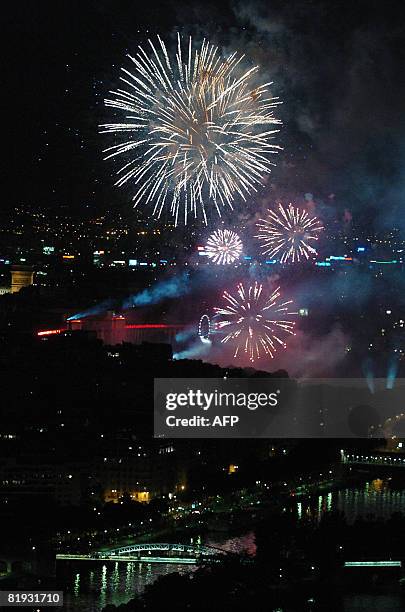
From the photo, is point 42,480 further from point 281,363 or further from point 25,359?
point 281,363

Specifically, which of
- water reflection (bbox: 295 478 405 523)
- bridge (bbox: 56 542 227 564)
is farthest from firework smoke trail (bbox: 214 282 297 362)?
bridge (bbox: 56 542 227 564)

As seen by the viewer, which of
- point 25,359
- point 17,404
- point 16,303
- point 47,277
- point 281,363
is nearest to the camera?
point 17,404

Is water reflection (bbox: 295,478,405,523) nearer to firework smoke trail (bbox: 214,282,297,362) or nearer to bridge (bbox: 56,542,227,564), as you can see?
bridge (bbox: 56,542,227,564)

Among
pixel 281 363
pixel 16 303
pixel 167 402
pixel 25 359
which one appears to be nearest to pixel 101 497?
pixel 167 402

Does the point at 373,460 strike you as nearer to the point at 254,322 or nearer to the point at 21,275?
the point at 254,322

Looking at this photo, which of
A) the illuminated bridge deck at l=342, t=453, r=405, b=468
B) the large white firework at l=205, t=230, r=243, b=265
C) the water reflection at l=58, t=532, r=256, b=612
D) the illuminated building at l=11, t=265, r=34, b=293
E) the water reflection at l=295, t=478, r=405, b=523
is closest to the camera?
the water reflection at l=58, t=532, r=256, b=612

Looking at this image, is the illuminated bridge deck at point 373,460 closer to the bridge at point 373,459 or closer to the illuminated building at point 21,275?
the bridge at point 373,459

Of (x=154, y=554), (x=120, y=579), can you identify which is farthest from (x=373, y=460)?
(x=120, y=579)
